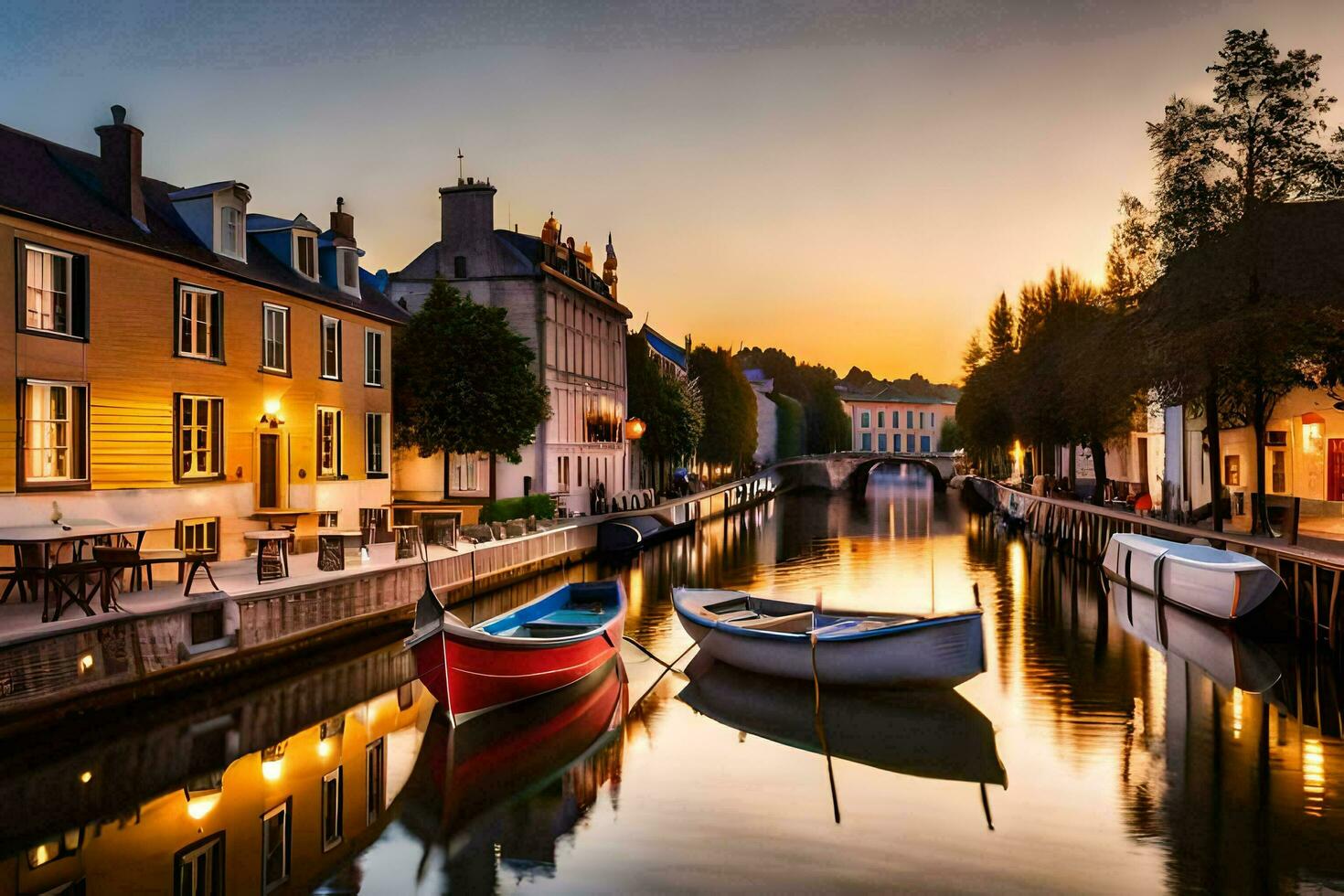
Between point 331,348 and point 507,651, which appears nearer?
point 507,651

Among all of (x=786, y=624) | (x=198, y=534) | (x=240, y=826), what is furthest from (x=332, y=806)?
(x=198, y=534)

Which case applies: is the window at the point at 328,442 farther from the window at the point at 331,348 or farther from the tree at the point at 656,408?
the tree at the point at 656,408

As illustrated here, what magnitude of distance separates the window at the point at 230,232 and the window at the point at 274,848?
1627 centimetres

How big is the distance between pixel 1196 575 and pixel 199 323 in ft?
79.4

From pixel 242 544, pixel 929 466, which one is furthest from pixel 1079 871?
pixel 929 466

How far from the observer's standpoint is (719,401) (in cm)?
7788

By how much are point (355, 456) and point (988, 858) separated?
921 inches

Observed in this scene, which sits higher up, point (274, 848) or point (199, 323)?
point (199, 323)

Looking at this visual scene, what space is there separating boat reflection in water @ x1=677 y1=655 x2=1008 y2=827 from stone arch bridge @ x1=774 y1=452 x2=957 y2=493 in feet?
290

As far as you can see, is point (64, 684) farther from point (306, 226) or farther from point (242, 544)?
point (306, 226)

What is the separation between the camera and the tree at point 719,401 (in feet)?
254

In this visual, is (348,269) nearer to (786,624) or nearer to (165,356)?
(165,356)

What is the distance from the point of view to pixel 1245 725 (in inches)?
638

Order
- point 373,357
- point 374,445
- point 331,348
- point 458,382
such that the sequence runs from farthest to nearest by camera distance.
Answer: point 458,382 → point 373,357 → point 374,445 → point 331,348
